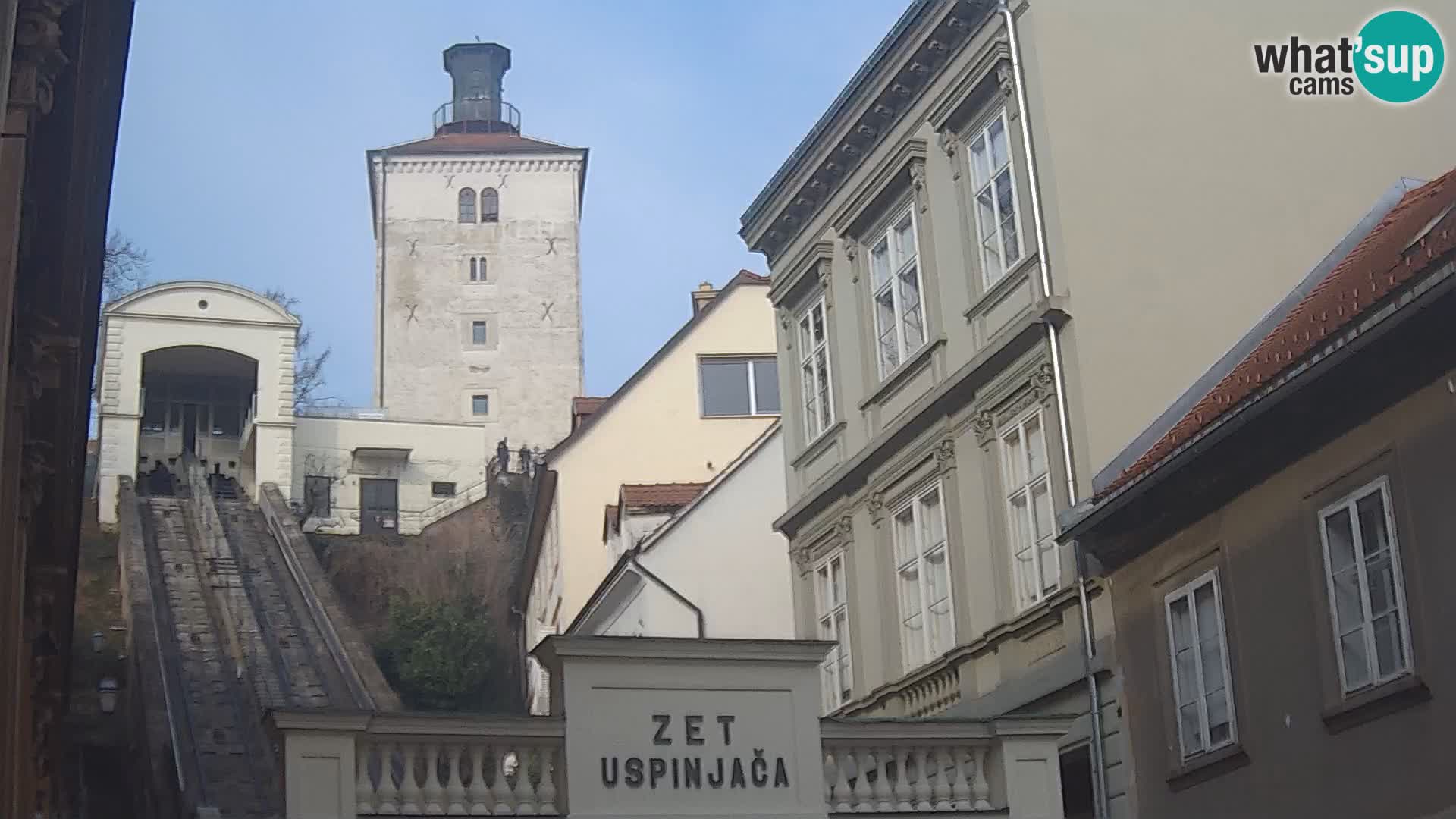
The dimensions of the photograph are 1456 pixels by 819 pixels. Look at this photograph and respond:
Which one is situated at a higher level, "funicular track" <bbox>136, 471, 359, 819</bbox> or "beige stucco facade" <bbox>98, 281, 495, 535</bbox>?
"beige stucco facade" <bbox>98, 281, 495, 535</bbox>

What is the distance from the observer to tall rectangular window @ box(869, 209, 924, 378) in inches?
922

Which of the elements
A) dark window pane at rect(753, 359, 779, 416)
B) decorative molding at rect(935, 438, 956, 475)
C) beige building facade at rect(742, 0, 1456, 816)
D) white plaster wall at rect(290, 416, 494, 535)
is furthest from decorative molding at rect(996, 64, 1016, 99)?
white plaster wall at rect(290, 416, 494, 535)

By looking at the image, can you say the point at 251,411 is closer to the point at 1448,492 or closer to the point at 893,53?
the point at 893,53

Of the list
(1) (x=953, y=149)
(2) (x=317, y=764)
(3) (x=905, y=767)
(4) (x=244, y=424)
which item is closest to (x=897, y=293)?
(1) (x=953, y=149)

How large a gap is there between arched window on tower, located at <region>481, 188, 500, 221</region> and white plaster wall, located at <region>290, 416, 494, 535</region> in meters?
15.8

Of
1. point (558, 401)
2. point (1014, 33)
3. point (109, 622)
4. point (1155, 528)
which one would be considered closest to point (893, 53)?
point (1014, 33)

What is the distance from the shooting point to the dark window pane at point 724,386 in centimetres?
4175

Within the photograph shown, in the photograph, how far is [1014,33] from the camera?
20.6 m

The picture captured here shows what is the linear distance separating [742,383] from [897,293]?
18.3m

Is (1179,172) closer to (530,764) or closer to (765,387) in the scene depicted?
(530,764)

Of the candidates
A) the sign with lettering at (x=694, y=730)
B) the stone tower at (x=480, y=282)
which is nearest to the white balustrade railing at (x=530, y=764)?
the sign with lettering at (x=694, y=730)

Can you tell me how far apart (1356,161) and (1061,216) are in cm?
317

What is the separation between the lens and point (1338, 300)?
55.8ft

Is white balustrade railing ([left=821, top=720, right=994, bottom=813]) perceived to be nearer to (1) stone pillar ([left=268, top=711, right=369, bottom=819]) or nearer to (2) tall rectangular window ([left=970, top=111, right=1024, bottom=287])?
(1) stone pillar ([left=268, top=711, right=369, bottom=819])
